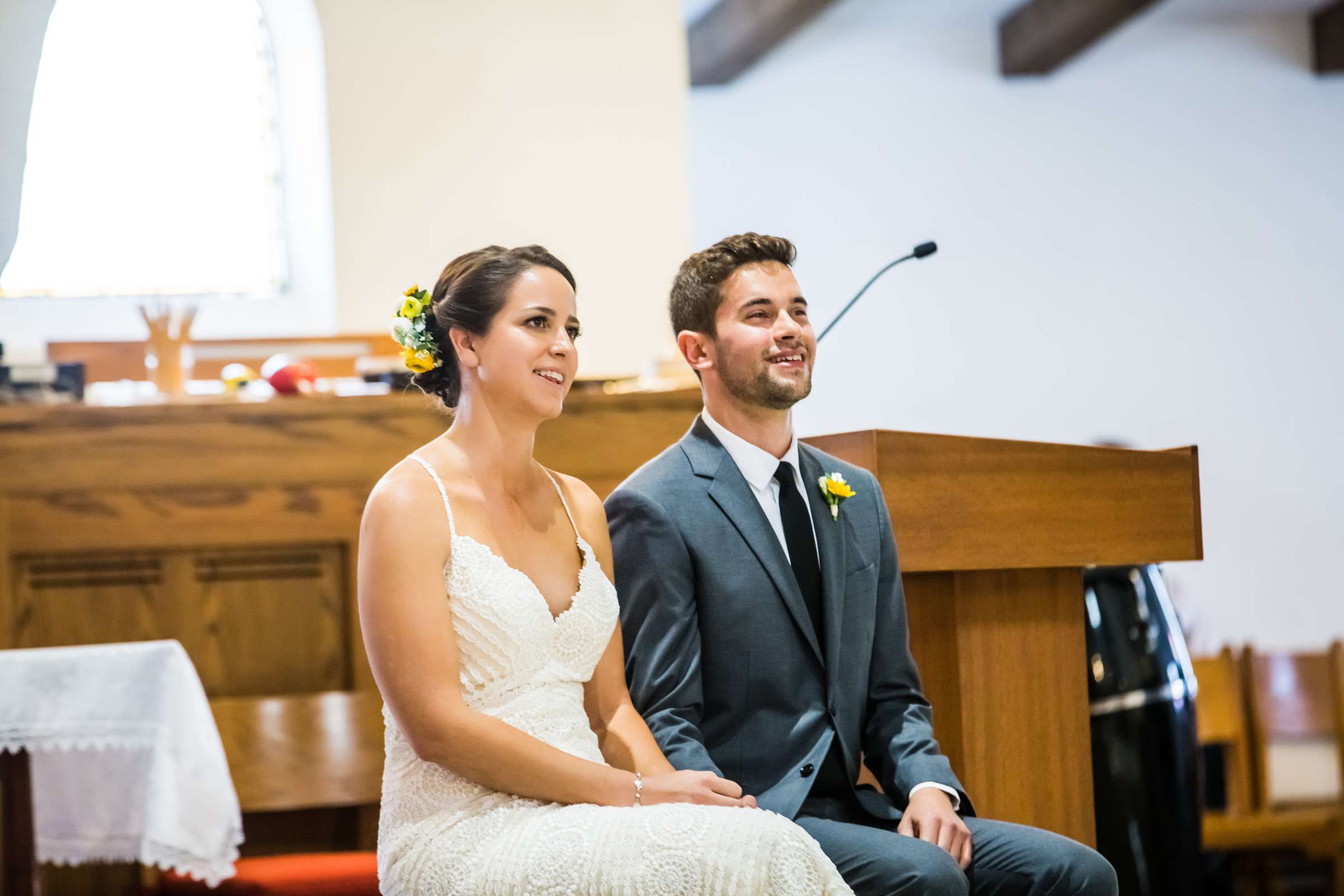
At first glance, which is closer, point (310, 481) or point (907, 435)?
point (907, 435)

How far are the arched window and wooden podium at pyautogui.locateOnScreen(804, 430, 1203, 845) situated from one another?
2.89 metres

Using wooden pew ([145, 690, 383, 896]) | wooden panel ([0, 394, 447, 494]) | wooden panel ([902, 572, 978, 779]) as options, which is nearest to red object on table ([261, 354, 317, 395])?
wooden panel ([0, 394, 447, 494])

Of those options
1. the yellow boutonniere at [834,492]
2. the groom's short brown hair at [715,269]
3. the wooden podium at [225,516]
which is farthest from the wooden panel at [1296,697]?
the groom's short brown hair at [715,269]

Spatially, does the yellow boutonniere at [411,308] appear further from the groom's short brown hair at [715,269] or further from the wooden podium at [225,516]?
the wooden podium at [225,516]

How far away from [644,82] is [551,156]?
0.42 metres

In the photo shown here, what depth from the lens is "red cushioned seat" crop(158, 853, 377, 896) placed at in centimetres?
310

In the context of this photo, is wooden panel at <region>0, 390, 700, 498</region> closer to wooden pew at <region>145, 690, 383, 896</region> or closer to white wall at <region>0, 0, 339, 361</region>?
wooden pew at <region>145, 690, 383, 896</region>

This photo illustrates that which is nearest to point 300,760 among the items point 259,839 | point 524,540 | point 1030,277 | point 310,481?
point 259,839

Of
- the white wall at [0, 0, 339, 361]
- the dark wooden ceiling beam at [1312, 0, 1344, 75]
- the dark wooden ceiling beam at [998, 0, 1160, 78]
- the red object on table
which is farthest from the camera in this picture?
the dark wooden ceiling beam at [1312, 0, 1344, 75]

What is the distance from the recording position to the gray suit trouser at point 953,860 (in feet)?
6.50

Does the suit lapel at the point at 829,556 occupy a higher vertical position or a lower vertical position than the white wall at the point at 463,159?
lower

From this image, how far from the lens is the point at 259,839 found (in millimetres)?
3629

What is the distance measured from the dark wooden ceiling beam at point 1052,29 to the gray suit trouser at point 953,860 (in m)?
5.86

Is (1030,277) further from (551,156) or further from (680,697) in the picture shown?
(680,697)
